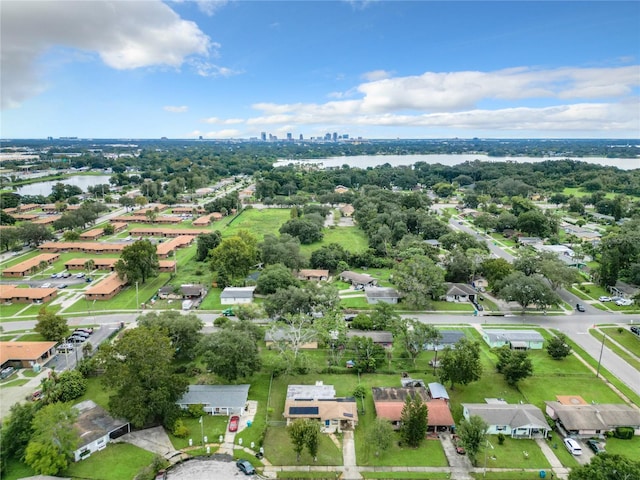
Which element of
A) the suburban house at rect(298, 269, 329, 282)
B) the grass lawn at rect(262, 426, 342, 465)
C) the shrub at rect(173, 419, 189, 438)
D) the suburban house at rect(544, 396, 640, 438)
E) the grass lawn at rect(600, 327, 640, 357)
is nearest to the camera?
the grass lawn at rect(262, 426, 342, 465)

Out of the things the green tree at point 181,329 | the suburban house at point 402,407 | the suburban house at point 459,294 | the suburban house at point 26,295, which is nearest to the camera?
the suburban house at point 402,407

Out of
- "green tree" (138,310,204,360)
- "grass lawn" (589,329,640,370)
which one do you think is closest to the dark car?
"green tree" (138,310,204,360)

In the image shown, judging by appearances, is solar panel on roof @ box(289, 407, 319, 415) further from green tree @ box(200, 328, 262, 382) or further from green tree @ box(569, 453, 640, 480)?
green tree @ box(569, 453, 640, 480)

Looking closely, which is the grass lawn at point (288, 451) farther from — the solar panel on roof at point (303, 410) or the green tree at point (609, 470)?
the green tree at point (609, 470)

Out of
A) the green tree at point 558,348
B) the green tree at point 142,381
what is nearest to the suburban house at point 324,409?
the green tree at point 142,381

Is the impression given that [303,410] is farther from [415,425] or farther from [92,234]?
[92,234]

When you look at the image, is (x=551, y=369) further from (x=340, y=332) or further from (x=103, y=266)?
(x=103, y=266)

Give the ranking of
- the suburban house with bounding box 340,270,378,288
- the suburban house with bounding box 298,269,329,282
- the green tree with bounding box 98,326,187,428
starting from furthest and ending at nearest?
the suburban house with bounding box 298,269,329,282 < the suburban house with bounding box 340,270,378,288 < the green tree with bounding box 98,326,187,428

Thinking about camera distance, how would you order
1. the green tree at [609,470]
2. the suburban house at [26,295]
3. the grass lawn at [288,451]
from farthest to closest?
the suburban house at [26,295], the grass lawn at [288,451], the green tree at [609,470]

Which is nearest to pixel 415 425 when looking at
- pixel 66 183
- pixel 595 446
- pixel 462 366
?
pixel 462 366
